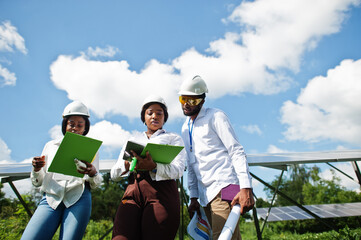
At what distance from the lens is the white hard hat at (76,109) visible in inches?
111

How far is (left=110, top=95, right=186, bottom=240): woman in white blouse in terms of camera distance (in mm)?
1953

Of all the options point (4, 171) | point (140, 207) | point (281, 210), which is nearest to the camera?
point (140, 207)

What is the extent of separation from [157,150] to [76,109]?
1.39m

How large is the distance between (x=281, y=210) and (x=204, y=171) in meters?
12.3

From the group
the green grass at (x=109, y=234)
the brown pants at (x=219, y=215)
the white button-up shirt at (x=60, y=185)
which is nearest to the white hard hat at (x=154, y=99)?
the white button-up shirt at (x=60, y=185)

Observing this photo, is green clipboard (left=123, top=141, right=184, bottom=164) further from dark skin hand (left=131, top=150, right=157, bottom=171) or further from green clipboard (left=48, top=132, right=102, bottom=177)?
green clipboard (left=48, top=132, right=102, bottom=177)

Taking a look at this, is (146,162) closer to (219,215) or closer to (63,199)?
(219,215)

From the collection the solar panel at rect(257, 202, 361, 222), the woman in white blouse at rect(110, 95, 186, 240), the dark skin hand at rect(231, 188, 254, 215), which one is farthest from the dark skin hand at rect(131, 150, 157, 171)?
the solar panel at rect(257, 202, 361, 222)

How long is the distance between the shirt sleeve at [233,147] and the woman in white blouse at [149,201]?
48cm

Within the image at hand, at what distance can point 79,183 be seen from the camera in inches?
102

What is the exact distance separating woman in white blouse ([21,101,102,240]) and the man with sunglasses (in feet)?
3.67

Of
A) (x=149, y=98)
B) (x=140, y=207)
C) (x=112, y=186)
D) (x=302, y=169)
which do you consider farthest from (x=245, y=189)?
(x=302, y=169)

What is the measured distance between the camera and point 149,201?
2070 millimetres

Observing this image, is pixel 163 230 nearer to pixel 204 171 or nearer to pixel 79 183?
pixel 204 171
